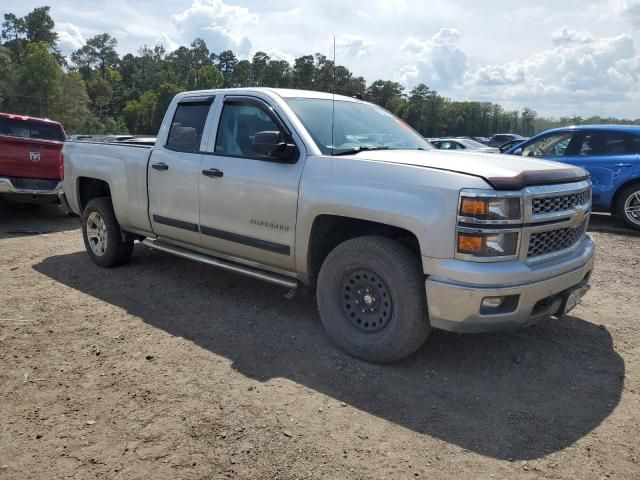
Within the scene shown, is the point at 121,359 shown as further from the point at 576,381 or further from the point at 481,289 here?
the point at 576,381

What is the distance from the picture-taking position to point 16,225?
356 inches

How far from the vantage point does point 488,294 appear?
318cm

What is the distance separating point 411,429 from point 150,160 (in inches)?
145

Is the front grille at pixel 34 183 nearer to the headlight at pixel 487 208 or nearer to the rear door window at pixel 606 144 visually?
the headlight at pixel 487 208

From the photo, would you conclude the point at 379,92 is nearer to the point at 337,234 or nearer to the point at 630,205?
the point at 337,234

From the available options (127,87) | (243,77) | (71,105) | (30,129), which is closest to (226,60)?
(127,87)

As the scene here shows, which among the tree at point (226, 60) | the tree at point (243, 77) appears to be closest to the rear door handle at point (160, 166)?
the tree at point (243, 77)

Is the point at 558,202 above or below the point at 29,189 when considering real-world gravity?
above

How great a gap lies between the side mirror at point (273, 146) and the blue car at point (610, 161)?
6775 millimetres

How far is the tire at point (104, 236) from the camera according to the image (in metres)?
5.93

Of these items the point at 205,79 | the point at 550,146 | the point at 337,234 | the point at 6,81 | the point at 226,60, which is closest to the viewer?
the point at 337,234

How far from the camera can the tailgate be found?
8448 mm

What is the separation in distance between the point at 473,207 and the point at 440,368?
1257 mm

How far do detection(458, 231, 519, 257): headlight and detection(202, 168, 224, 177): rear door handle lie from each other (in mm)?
2257
